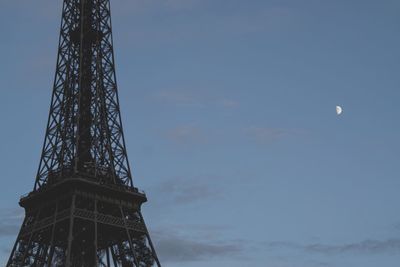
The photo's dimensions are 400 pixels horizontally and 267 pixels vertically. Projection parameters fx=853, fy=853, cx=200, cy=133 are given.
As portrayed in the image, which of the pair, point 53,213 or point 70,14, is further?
point 70,14

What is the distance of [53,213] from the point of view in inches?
4193

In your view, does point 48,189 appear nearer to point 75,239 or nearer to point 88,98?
point 75,239

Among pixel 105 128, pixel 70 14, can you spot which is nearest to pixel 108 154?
pixel 105 128

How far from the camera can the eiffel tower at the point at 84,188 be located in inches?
4107

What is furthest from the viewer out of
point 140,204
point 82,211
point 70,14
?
point 70,14

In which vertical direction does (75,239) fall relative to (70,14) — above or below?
below

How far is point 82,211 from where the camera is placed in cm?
10319

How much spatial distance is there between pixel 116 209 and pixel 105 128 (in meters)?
11.1

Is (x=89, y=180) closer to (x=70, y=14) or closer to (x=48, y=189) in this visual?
(x=48, y=189)

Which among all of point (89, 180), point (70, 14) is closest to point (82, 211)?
point (89, 180)

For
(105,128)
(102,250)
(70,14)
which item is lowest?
(102,250)

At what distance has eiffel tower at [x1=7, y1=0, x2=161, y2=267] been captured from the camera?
342ft

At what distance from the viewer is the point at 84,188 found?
344ft

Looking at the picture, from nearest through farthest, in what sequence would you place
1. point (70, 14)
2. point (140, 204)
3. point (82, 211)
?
point (82, 211)
point (140, 204)
point (70, 14)
